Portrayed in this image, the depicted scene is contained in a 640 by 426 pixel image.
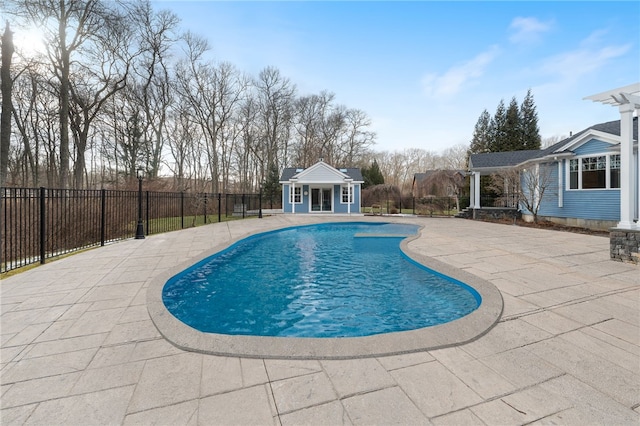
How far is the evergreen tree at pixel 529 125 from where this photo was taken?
29.7 metres

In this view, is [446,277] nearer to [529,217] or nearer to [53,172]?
[529,217]

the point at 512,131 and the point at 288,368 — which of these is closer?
the point at 288,368

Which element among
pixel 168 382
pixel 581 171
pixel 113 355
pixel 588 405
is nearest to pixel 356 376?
pixel 168 382

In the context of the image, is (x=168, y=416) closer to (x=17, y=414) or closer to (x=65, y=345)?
(x=17, y=414)

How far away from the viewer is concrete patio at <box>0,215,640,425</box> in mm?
1712

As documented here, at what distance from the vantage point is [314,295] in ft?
15.7

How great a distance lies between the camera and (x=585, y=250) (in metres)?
6.98

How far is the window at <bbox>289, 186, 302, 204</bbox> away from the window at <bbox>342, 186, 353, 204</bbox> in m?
3.43

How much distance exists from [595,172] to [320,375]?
48.6 feet

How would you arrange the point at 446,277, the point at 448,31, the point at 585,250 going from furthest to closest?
1. the point at 448,31
2. the point at 585,250
3. the point at 446,277

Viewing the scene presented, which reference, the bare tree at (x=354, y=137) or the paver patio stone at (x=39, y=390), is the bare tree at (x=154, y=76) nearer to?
the bare tree at (x=354, y=137)

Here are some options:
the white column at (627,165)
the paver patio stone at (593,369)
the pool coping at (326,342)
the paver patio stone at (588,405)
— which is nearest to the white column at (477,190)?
the white column at (627,165)

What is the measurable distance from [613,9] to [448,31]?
434cm

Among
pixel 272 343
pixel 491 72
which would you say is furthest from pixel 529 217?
pixel 272 343
